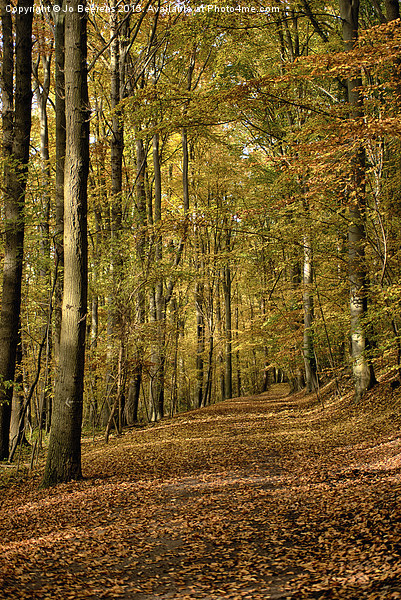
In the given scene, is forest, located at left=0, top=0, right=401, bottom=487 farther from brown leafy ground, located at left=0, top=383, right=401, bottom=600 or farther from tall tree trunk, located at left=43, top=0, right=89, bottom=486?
brown leafy ground, located at left=0, top=383, right=401, bottom=600

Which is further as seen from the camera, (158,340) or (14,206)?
(158,340)

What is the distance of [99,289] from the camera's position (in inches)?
466

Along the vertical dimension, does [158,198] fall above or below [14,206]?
above

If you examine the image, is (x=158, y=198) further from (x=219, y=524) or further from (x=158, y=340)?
(x=219, y=524)

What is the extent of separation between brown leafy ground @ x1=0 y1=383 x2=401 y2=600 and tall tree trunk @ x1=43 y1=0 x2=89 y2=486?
548mm

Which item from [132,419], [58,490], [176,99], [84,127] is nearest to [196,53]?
[176,99]

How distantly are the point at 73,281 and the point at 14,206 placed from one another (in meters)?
3.32

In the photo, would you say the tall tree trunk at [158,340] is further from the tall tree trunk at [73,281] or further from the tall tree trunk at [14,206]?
the tall tree trunk at [73,281]

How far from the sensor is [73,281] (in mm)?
7281

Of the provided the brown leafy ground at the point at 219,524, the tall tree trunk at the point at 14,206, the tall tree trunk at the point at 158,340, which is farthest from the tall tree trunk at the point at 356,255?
the tall tree trunk at the point at 14,206

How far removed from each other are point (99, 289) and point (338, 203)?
6.37 metres

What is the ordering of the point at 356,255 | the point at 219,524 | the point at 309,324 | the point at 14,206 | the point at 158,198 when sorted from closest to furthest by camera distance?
the point at 219,524
the point at 14,206
the point at 356,255
the point at 309,324
the point at 158,198

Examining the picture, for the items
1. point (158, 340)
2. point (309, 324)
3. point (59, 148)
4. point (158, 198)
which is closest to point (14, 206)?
point (59, 148)

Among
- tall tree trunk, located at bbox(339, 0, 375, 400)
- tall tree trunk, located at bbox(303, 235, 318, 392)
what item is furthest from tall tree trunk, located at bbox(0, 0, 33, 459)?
tall tree trunk, located at bbox(303, 235, 318, 392)
